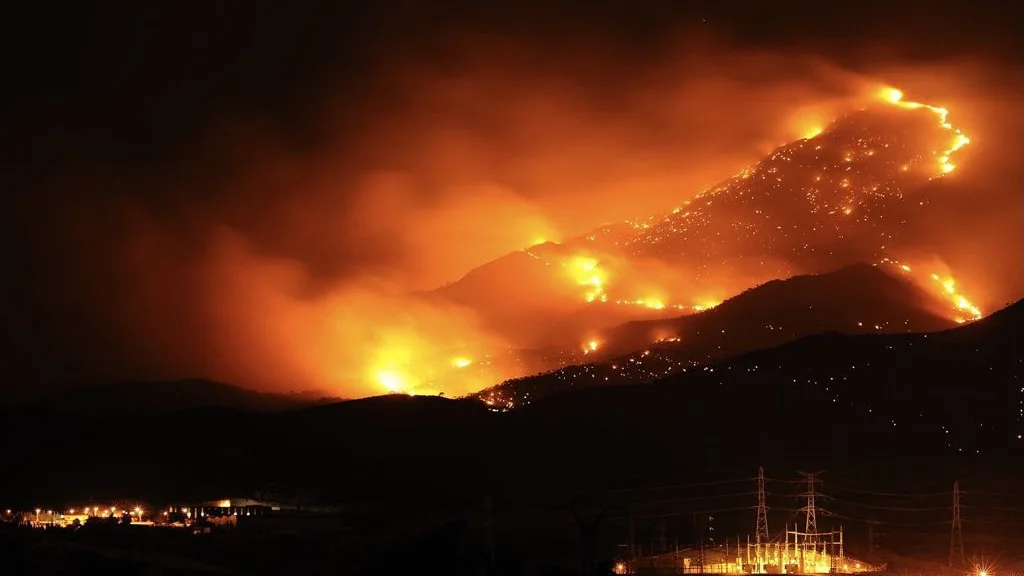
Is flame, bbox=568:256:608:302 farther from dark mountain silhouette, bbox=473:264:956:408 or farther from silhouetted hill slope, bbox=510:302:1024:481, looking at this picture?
silhouetted hill slope, bbox=510:302:1024:481

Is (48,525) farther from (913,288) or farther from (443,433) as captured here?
(913,288)

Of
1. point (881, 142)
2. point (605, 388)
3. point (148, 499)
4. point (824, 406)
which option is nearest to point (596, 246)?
point (881, 142)

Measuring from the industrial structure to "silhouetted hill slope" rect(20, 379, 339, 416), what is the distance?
175ft

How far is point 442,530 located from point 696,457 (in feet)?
114

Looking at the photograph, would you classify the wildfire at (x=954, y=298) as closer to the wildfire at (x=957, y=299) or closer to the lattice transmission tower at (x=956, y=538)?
the wildfire at (x=957, y=299)

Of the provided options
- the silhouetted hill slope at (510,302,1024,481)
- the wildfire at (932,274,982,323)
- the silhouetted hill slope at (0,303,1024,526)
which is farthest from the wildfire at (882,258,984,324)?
the silhouetted hill slope at (0,303,1024,526)

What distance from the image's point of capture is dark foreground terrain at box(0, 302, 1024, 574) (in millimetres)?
65875

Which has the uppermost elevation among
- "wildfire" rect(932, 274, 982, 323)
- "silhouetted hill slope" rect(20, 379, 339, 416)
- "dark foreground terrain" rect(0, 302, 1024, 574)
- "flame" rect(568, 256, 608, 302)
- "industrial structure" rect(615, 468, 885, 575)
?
"flame" rect(568, 256, 608, 302)

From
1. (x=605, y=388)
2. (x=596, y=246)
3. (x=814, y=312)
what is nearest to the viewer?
(x=605, y=388)

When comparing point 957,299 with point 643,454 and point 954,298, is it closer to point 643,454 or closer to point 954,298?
point 954,298

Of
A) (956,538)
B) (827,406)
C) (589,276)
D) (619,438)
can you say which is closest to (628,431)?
(619,438)

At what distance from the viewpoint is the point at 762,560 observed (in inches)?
2167

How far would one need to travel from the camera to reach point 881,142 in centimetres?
11581

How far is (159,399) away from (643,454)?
48162 mm
